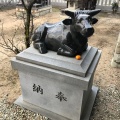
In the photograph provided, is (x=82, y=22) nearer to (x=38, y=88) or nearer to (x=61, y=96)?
(x=61, y=96)

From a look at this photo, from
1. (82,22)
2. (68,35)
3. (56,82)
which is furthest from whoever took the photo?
(56,82)

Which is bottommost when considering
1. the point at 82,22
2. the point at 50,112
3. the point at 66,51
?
A: the point at 50,112

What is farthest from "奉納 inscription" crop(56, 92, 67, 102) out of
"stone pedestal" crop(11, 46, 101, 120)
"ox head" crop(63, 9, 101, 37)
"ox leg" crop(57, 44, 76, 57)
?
"ox head" crop(63, 9, 101, 37)

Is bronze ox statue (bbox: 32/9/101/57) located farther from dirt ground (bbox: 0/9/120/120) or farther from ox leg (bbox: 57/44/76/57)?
dirt ground (bbox: 0/9/120/120)

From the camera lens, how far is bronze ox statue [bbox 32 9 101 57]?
5.70 ft

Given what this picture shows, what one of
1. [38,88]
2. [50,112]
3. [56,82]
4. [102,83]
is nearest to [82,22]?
[56,82]

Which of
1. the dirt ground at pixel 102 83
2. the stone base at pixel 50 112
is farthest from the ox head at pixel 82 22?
the dirt ground at pixel 102 83

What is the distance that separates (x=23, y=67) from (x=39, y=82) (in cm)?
33

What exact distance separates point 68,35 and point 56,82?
65 cm

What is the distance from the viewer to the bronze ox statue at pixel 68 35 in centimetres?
174

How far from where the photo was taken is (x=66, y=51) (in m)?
2.02

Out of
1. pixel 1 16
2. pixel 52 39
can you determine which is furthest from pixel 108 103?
pixel 1 16

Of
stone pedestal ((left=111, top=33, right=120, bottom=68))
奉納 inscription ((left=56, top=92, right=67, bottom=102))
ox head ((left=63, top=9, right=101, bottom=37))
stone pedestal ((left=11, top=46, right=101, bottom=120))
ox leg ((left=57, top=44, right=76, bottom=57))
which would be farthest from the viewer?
stone pedestal ((left=111, top=33, right=120, bottom=68))

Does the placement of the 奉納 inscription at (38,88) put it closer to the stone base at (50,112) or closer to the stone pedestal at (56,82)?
the stone pedestal at (56,82)
